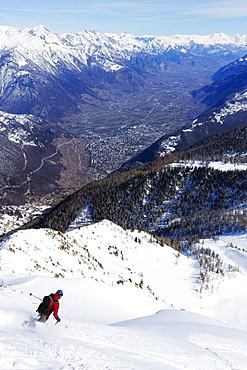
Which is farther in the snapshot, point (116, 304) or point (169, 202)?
point (169, 202)

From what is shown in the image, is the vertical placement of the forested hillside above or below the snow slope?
above

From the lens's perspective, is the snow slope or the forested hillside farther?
the forested hillside

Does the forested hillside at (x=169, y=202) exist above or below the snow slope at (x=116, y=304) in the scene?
above

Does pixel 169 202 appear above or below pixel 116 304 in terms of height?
above

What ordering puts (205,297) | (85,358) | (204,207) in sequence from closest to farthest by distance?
(85,358) → (205,297) → (204,207)

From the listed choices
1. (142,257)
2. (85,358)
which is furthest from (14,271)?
(142,257)

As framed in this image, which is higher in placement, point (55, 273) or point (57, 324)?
point (55, 273)

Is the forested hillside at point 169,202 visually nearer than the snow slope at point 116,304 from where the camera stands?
No

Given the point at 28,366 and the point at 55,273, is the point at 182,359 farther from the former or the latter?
the point at 55,273
